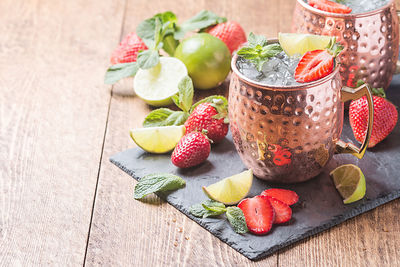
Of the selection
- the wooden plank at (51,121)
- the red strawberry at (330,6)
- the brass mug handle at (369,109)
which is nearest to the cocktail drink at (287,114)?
the brass mug handle at (369,109)

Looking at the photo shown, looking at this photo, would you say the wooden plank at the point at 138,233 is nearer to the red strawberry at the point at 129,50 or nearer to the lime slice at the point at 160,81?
the lime slice at the point at 160,81

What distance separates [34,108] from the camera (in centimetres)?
145

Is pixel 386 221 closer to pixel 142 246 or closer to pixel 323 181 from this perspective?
pixel 323 181

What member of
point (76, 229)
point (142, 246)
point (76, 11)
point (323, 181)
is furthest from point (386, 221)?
point (76, 11)

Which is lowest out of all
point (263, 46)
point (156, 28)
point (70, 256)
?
point (70, 256)

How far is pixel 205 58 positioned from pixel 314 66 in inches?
17.5

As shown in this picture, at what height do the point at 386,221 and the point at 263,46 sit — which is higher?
the point at 263,46

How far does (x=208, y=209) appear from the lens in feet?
3.52

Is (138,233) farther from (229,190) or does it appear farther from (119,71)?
(119,71)

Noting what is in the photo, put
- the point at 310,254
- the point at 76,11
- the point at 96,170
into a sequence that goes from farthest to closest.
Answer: the point at 76,11 → the point at 96,170 → the point at 310,254

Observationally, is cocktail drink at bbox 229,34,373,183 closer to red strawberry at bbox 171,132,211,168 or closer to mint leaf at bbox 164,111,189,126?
red strawberry at bbox 171,132,211,168

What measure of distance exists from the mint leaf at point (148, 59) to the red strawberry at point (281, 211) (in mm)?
523

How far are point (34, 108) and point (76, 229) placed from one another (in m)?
0.48

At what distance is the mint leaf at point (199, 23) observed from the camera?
5.07 feet
